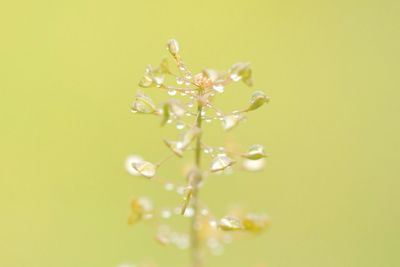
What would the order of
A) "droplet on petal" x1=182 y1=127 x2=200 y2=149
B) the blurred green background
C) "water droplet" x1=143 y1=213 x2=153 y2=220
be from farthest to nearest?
the blurred green background → "water droplet" x1=143 y1=213 x2=153 y2=220 → "droplet on petal" x1=182 y1=127 x2=200 y2=149

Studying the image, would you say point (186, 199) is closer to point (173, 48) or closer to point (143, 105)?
point (143, 105)

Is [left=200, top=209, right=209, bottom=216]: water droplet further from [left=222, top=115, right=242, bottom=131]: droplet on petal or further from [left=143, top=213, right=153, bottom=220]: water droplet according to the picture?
[left=222, top=115, right=242, bottom=131]: droplet on petal

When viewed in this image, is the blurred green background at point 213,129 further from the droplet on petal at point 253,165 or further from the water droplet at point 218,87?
the water droplet at point 218,87

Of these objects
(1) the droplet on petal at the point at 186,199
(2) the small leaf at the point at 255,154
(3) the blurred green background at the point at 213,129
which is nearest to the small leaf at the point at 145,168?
(1) the droplet on petal at the point at 186,199

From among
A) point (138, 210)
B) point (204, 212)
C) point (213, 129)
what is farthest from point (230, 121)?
point (213, 129)

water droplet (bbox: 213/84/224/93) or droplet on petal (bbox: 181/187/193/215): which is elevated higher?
water droplet (bbox: 213/84/224/93)

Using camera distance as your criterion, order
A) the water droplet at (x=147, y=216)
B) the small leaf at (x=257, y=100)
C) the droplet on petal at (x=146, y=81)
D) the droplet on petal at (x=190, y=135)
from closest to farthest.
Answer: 1. the droplet on petal at (x=190, y=135)
2. the droplet on petal at (x=146, y=81)
3. the small leaf at (x=257, y=100)
4. the water droplet at (x=147, y=216)

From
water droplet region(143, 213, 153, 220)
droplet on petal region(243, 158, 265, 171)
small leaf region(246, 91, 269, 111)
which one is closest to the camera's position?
small leaf region(246, 91, 269, 111)

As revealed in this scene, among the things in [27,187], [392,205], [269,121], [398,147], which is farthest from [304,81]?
[27,187]

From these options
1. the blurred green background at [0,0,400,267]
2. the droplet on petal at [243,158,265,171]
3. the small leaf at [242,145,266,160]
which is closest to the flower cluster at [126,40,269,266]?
the small leaf at [242,145,266,160]
